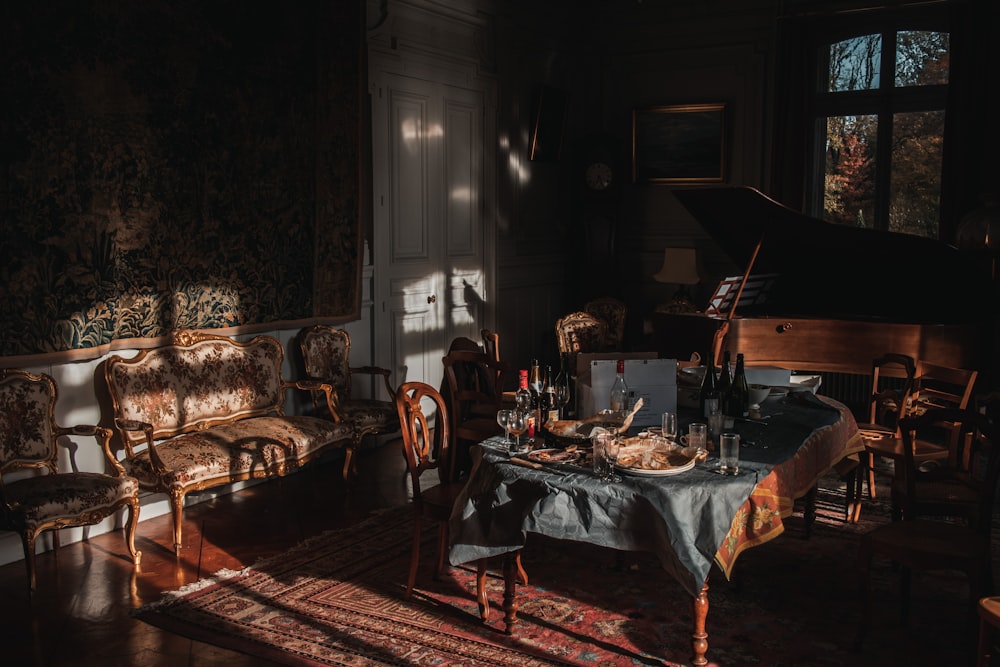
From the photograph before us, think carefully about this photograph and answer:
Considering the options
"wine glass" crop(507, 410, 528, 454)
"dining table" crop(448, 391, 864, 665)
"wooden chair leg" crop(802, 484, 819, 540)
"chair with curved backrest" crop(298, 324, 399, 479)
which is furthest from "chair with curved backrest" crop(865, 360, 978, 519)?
"chair with curved backrest" crop(298, 324, 399, 479)

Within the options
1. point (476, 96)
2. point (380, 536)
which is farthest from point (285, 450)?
point (476, 96)

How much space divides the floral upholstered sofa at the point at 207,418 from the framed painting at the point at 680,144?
14.0 ft

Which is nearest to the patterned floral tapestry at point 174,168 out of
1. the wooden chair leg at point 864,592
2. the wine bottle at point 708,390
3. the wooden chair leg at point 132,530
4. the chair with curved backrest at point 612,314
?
the wooden chair leg at point 132,530

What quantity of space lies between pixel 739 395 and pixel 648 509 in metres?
1.14

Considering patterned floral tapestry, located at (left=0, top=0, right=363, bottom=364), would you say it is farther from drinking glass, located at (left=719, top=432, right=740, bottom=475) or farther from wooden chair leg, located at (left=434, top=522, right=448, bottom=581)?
drinking glass, located at (left=719, top=432, right=740, bottom=475)

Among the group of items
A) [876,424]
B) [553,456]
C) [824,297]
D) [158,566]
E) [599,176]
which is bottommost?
[158,566]

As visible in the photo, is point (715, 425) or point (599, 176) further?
point (599, 176)

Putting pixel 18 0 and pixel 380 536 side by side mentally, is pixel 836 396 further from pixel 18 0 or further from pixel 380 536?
pixel 18 0

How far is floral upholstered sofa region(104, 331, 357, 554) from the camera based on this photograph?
4.68 metres

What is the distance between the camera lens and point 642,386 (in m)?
3.64

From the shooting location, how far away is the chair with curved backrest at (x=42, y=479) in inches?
159

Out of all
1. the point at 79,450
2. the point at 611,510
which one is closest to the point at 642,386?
the point at 611,510

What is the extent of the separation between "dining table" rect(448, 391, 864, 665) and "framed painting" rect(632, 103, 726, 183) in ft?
17.6

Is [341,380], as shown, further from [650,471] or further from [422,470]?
[650,471]
